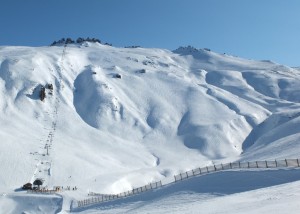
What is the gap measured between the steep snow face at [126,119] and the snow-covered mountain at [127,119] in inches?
10.4

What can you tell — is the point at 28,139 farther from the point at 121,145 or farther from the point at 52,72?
the point at 52,72

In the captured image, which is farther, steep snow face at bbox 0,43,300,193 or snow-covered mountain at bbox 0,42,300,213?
steep snow face at bbox 0,43,300,193

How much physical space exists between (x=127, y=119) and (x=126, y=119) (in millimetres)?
298

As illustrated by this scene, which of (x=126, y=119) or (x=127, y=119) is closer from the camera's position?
(x=126, y=119)

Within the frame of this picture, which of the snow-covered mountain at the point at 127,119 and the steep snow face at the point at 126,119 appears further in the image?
the steep snow face at the point at 126,119

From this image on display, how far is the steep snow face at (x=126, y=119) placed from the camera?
81062mm

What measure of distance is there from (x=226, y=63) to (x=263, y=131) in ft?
282

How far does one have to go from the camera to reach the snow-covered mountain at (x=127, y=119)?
80562mm

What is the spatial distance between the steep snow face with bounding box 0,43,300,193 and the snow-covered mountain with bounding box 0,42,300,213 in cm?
26

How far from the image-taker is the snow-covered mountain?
264 ft

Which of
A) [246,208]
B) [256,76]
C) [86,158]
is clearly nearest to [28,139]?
[86,158]

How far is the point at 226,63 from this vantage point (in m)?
194

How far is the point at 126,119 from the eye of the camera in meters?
115

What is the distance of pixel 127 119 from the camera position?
115 metres
